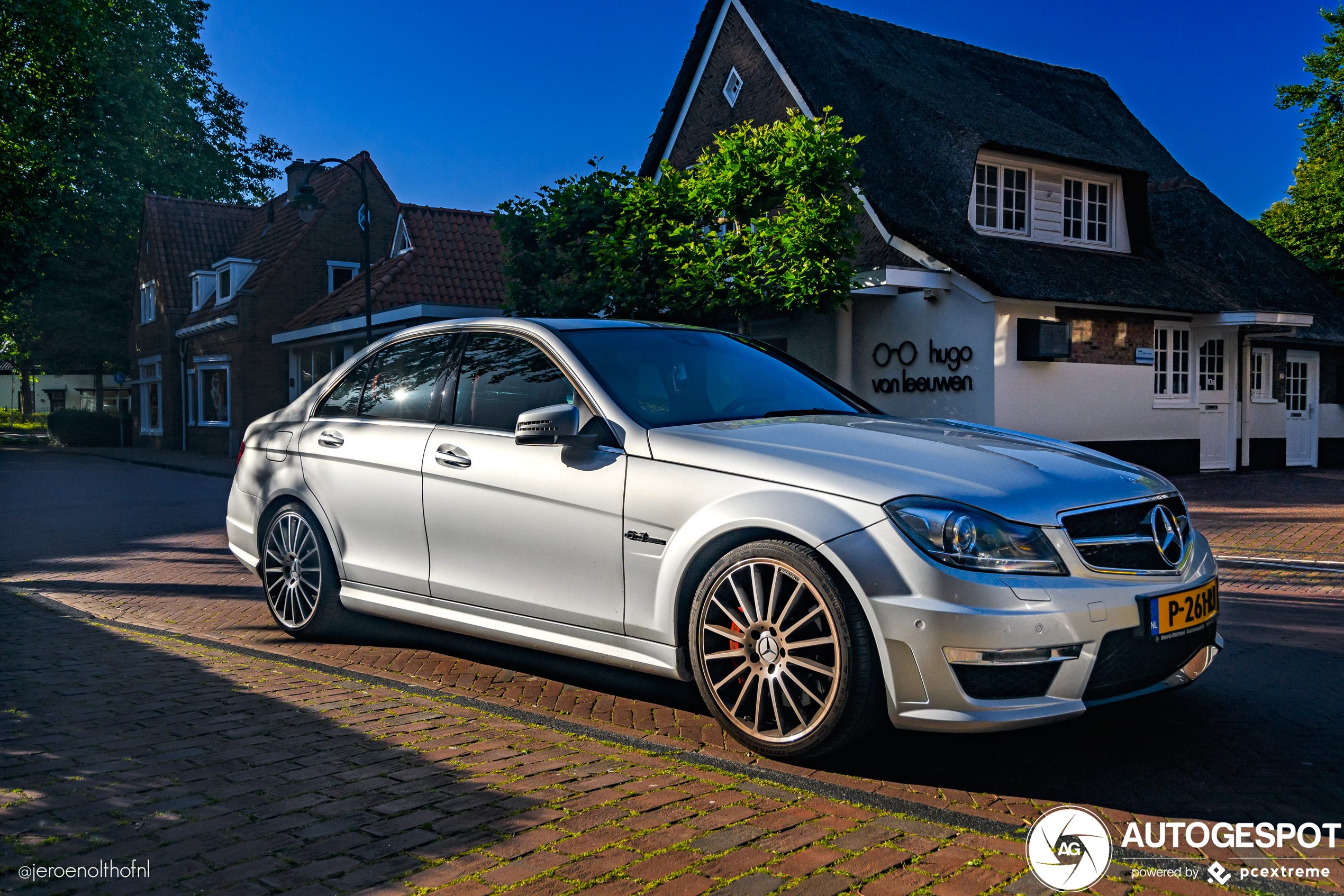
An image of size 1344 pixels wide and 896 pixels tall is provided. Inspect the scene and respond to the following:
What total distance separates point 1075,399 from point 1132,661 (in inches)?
629

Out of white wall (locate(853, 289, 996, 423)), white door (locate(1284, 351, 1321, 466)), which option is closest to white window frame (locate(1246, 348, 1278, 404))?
white door (locate(1284, 351, 1321, 466))

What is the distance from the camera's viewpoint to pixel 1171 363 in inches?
790

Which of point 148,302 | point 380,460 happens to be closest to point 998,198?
point 380,460

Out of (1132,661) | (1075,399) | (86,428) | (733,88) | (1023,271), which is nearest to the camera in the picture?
(1132,661)

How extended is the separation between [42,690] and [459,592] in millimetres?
1878

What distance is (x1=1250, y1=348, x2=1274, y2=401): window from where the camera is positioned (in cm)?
2184

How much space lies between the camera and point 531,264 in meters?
19.3

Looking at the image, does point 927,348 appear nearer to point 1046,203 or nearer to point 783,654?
point 1046,203

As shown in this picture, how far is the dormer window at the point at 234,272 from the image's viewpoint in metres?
34.1

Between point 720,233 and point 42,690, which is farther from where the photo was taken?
point 720,233

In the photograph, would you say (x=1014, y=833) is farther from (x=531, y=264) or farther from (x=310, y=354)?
(x=310, y=354)

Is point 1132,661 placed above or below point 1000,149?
below

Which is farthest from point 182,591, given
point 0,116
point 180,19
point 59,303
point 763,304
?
point 180,19

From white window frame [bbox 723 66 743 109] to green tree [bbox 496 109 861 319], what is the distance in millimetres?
4310
